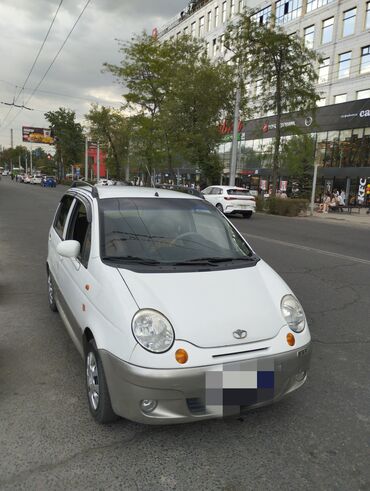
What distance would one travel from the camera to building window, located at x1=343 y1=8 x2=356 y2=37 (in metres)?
33.6

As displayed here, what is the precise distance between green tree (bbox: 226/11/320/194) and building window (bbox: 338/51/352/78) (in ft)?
41.1

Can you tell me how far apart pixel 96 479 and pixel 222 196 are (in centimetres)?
1780

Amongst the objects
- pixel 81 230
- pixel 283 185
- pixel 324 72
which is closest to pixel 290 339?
pixel 81 230

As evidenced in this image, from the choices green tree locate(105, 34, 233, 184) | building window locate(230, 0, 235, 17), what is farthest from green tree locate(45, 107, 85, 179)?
green tree locate(105, 34, 233, 184)

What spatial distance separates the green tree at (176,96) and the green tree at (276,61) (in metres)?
3.19

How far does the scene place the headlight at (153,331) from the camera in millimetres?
2465

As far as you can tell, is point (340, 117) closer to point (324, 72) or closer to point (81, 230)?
point (324, 72)

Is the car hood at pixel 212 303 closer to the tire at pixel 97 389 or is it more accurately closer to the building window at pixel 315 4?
the tire at pixel 97 389

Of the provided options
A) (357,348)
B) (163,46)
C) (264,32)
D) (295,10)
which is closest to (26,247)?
(357,348)

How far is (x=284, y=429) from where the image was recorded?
2795 mm

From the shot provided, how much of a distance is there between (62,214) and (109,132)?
145 ft

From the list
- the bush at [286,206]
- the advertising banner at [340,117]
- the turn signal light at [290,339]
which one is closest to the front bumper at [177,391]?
the turn signal light at [290,339]

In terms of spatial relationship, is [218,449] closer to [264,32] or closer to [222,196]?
[222,196]

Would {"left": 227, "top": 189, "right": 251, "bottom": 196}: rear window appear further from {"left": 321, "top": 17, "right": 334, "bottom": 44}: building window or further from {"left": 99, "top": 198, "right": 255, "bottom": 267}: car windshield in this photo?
{"left": 321, "top": 17, "right": 334, "bottom": 44}: building window
